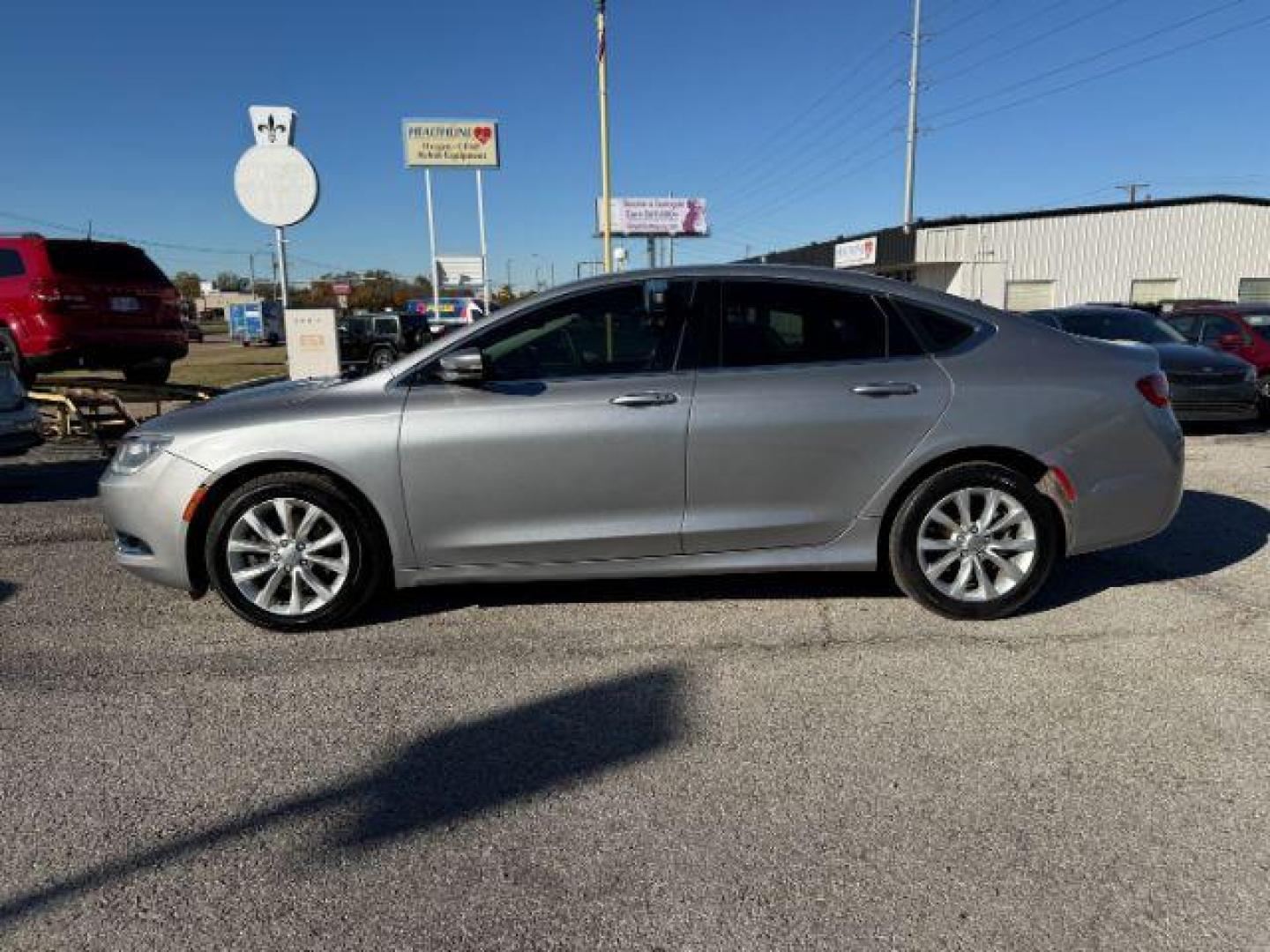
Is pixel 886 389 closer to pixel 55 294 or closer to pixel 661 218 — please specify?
pixel 55 294

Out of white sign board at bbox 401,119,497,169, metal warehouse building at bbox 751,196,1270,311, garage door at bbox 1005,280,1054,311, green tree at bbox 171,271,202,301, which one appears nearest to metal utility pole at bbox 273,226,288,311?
white sign board at bbox 401,119,497,169

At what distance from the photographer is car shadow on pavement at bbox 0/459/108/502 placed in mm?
6730

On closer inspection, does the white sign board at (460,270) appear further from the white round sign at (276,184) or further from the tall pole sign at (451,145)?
the white round sign at (276,184)

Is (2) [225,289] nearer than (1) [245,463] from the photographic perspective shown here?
No

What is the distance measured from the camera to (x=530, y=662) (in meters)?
3.39

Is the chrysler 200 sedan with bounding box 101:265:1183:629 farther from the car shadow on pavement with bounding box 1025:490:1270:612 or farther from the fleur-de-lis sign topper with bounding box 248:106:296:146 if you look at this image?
the fleur-de-lis sign topper with bounding box 248:106:296:146

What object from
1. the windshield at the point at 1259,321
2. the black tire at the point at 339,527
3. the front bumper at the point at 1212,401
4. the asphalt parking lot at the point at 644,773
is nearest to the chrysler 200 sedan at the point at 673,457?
the black tire at the point at 339,527

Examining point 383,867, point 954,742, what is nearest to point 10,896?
point 383,867

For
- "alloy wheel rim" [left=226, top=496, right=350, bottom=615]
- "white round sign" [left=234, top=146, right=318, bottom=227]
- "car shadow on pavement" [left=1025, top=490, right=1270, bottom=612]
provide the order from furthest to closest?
"white round sign" [left=234, top=146, right=318, bottom=227] < "car shadow on pavement" [left=1025, top=490, right=1270, bottom=612] < "alloy wheel rim" [left=226, top=496, right=350, bottom=615]

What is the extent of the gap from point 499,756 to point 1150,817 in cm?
200

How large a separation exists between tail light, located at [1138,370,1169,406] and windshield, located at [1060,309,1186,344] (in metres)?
6.29

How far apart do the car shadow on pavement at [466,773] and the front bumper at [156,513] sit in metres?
1.60

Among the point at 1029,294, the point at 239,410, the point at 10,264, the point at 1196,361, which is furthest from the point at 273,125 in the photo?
the point at 1029,294

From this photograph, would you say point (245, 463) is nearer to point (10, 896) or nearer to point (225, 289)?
point (10, 896)
